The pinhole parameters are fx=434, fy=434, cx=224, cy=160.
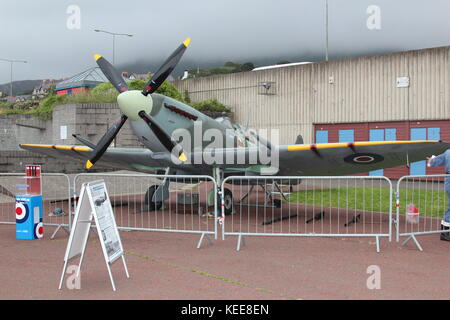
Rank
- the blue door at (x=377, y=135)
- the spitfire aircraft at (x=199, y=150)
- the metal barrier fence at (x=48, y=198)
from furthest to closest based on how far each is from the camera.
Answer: the blue door at (x=377, y=135) < the metal barrier fence at (x=48, y=198) < the spitfire aircraft at (x=199, y=150)

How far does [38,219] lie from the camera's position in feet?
25.7

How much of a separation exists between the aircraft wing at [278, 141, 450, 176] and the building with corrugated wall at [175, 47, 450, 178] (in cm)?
1025

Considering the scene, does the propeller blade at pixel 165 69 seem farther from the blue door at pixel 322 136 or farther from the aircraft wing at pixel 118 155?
the blue door at pixel 322 136

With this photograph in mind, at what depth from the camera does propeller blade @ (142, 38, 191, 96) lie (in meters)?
9.06

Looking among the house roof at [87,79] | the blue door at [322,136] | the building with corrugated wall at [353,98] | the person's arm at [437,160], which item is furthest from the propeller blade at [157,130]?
the house roof at [87,79]

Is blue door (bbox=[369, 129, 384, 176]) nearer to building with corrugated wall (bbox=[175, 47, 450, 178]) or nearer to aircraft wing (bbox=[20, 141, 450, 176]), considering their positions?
building with corrugated wall (bbox=[175, 47, 450, 178])

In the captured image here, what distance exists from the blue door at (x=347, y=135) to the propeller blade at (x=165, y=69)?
1376cm

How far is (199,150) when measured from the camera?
36.0 ft

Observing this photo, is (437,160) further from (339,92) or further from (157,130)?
(339,92)

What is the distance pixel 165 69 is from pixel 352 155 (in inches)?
170

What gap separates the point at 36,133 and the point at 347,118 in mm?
15905

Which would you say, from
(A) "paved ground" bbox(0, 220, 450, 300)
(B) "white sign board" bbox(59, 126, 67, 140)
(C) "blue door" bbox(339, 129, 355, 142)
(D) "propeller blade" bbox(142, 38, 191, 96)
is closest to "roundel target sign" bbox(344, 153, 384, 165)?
(A) "paved ground" bbox(0, 220, 450, 300)

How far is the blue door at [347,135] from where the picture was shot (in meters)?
21.1
